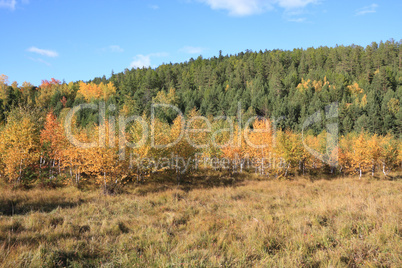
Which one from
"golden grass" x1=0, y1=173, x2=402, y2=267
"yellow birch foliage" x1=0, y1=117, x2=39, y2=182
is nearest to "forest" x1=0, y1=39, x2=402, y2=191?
"yellow birch foliage" x1=0, y1=117, x2=39, y2=182

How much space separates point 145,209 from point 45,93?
11013 cm

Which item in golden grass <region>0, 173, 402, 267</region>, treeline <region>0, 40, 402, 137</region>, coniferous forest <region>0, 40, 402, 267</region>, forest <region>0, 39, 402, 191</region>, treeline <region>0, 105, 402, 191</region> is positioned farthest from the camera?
treeline <region>0, 40, 402, 137</region>

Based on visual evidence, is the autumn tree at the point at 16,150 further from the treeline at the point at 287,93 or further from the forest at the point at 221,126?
the treeline at the point at 287,93

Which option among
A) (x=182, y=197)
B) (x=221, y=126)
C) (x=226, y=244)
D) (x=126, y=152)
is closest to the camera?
(x=226, y=244)

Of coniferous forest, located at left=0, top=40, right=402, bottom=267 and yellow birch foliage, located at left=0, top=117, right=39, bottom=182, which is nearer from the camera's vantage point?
coniferous forest, located at left=0, top=40, right=402, bottom=267

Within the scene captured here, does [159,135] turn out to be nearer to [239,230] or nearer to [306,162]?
[239,230]

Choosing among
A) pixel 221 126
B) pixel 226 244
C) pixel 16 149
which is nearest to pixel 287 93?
pixel 221 126

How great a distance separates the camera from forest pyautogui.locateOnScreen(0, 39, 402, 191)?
70.6 ft

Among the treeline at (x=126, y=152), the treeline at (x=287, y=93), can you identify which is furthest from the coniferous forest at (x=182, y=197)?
the treeline at (x=287, y=93)

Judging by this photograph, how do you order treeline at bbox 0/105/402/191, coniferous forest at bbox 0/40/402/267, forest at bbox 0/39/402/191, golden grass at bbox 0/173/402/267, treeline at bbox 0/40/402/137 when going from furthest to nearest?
treeline at bbox 0/40/402/137 < forest at bbox 0/39/402/191 < treeline at bbox 0/105/402/191 < coniferous forest at bbox 0/40/402/267 < golden grass at bbox 0/173/402/267

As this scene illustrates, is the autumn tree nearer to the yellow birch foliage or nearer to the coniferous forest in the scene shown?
the yellow birch foliage

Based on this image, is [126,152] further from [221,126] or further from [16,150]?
[221,126]

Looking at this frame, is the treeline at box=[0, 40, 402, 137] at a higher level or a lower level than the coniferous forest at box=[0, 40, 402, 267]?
A: higher

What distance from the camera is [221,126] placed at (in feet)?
158
